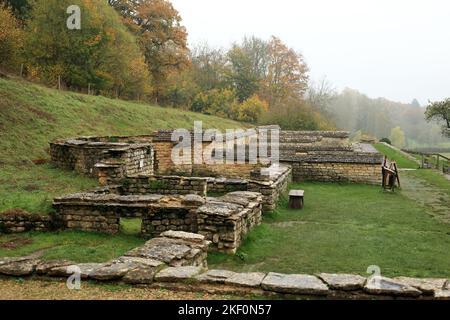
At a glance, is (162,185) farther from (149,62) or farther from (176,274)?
(149,62)

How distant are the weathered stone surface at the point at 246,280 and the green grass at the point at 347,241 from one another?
1.89 meters

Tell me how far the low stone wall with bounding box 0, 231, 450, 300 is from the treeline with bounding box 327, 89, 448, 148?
216 ft

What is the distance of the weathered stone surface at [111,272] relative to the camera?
4.95 meters

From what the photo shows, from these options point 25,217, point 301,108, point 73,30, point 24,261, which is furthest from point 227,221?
point 301,108

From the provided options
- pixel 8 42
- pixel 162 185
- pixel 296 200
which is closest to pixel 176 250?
pixel 162 185

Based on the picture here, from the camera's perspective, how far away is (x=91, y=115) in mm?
24047

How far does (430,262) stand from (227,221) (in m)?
3.29

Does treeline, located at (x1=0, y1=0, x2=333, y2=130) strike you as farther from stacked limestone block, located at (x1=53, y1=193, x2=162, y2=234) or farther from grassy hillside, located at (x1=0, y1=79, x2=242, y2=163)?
stacked limestone block, located at (x1=53, y1=193, x2=162, y2=234)

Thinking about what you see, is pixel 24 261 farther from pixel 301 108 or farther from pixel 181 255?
pixel 301 108

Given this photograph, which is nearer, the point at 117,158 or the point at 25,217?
the point at 25,217

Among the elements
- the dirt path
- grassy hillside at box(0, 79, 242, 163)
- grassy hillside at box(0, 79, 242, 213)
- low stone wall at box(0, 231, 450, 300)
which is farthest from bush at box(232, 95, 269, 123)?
low stone wall at box(0, 231, 450, 300)

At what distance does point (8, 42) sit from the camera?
2586 cm

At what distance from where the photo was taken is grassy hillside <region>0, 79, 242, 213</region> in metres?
11.2
